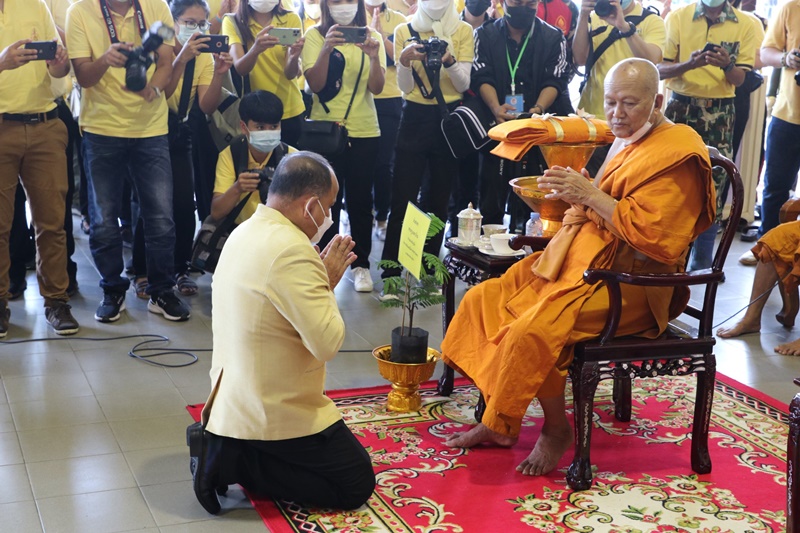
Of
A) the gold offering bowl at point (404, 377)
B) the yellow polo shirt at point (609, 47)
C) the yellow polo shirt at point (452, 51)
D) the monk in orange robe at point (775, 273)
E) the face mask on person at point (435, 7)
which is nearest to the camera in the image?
the gold offering bowl at point (404, 377)

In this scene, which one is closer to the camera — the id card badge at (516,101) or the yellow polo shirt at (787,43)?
the id card badge at (516,101)

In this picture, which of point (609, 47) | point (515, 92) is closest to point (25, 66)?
point (515, 92)

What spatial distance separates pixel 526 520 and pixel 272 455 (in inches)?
30.2

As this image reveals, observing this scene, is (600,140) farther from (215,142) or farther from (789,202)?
(215,142)

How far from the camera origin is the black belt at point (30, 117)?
13.9ft

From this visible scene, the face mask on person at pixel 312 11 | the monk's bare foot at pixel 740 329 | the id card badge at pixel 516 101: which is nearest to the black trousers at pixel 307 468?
the monk's bare foot at pixel 740 329

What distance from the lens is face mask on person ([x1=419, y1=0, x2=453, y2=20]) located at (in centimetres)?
494

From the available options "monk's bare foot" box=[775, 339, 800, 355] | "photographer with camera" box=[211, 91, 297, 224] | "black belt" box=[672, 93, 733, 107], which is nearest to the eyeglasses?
"photographer with camera" box=[211, 91, 297, 224]

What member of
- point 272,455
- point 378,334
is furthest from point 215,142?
point 272,455

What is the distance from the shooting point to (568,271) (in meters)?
3.13

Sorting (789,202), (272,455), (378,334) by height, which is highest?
(789,202)

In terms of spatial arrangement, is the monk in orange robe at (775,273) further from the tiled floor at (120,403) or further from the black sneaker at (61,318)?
the black sneaker at (61,318)

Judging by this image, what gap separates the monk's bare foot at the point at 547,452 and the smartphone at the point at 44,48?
266 centimetres

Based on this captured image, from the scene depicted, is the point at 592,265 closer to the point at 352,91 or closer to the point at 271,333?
the point at 271,333
